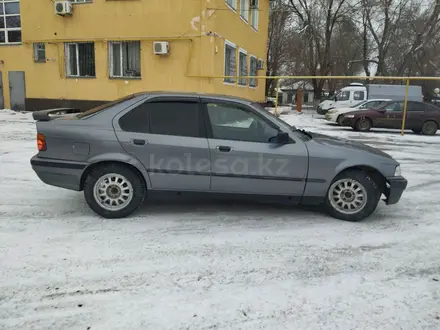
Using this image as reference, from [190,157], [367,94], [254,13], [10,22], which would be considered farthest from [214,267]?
[367,94]

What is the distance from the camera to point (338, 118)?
17.3 metres

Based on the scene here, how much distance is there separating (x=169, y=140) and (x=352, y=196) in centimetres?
233

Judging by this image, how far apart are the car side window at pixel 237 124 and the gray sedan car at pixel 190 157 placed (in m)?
0.01

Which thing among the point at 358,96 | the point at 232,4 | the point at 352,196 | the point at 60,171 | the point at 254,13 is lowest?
the point at 352,196

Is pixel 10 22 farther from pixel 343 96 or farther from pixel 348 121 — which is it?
pixel 343 96

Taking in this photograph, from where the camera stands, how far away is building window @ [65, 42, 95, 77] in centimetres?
1600

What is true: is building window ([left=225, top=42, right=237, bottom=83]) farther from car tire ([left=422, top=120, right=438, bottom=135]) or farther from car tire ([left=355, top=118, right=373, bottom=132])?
car tire ([left=422, top=120, right=438, bottom=135])

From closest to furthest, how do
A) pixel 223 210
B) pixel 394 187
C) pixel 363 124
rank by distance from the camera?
pixel 394 187 → pixel 223 210 → pixel 363 124

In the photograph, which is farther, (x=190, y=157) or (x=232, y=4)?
(x=232, y=4)

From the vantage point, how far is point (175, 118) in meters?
4.50

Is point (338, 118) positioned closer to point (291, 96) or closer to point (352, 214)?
point (352, 214)

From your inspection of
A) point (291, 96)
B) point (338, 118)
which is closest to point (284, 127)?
point (338, 118)

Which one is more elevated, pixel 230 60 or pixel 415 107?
pixel 230 60

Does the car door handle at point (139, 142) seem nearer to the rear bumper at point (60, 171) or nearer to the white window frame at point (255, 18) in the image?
the rear bumper at point (60, 171)
